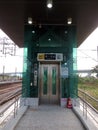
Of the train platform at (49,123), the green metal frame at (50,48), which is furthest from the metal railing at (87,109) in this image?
the green metal frame at (50,48)

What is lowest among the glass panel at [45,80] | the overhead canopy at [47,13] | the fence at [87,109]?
the fence at [87,109]

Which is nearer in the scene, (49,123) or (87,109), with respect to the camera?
(49,123)

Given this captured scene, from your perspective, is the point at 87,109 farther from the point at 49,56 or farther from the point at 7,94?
the point at 7,94

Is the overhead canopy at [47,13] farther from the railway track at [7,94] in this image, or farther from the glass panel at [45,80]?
the railway track at [7,94]

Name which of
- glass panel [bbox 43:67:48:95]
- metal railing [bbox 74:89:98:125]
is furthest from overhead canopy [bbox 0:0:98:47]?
metal railing [bbox 74:89:98:125]

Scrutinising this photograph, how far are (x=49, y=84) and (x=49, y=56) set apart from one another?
60.7 inches

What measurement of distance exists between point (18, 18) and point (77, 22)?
276 cm

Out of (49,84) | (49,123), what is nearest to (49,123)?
(49,123)

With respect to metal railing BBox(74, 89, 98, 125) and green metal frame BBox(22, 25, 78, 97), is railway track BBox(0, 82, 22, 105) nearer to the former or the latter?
green metal frame BBox(22, 25, 78, 97)

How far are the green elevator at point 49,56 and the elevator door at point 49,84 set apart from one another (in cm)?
23

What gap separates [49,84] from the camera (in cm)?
1409

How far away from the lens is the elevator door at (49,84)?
1397cm

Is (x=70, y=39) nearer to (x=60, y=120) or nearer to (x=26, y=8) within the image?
(x=26, y=8)

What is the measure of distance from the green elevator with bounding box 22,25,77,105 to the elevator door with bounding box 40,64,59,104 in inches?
9.2
